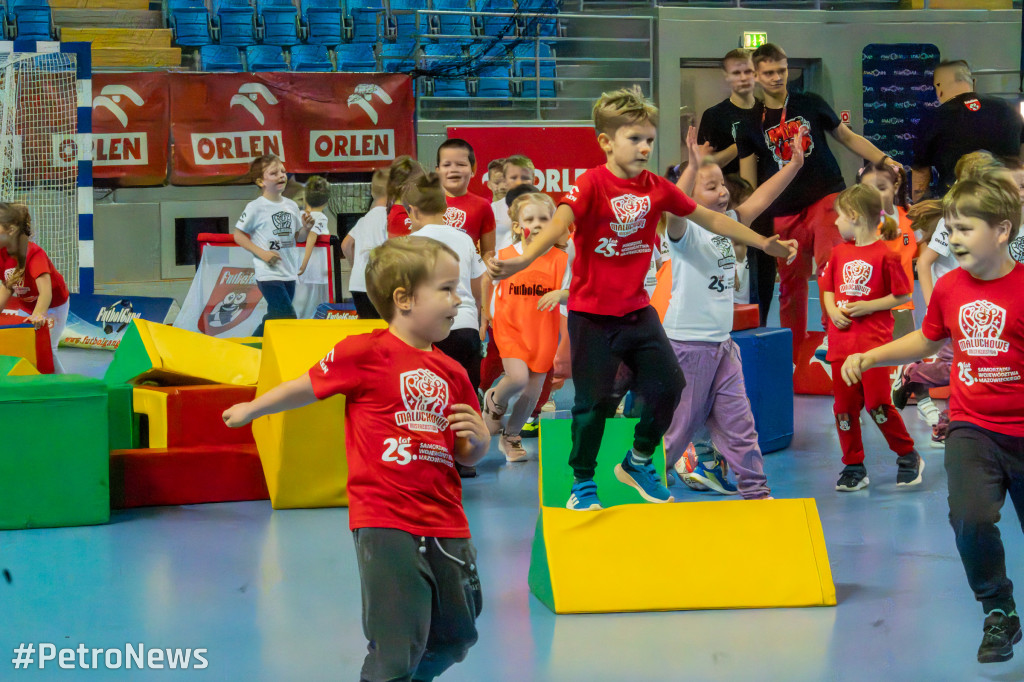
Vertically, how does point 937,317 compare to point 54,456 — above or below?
above

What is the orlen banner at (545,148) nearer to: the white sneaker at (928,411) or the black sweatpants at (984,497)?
the white sneaker at (928,411)

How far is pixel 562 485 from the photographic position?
16.5 feet

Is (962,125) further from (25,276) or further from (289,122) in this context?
(289,122)

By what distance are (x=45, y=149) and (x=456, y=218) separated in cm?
655

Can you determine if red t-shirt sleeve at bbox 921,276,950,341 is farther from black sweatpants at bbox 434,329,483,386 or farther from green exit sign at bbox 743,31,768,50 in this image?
green exit sign at bbox 743,31,768,50

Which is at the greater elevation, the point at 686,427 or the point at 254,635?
the point at 686,427

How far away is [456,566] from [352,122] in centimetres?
1194

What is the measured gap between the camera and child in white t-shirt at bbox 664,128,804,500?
525 cm

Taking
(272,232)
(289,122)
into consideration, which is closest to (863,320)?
(272,232)

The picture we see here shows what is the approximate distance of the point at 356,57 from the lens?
626 inches

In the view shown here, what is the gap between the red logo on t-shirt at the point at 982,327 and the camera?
11.4 feet

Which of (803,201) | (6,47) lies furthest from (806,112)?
(6,47)

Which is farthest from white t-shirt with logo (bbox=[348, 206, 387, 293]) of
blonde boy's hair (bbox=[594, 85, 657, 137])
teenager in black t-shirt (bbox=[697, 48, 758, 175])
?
blonde boy's hair (bbox=[594, 85, 657, 137])

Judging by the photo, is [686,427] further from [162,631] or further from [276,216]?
[276,216]
